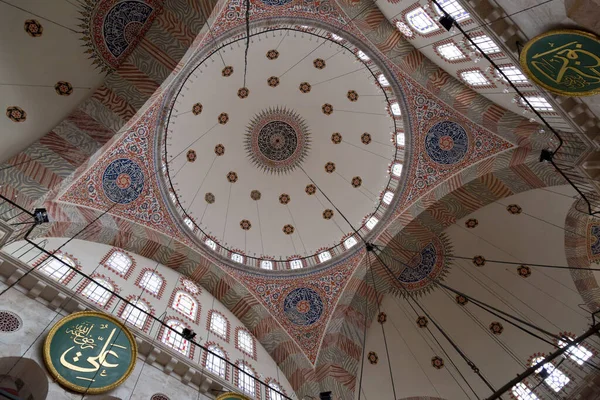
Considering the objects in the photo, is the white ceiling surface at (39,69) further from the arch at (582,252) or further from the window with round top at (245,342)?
the arch at (582,252)

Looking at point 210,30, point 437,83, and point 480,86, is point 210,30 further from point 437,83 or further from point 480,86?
point 480,86

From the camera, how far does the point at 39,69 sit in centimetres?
552

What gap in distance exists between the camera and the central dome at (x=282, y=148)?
10.5 metres

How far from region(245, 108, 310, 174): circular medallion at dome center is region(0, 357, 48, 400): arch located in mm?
7923

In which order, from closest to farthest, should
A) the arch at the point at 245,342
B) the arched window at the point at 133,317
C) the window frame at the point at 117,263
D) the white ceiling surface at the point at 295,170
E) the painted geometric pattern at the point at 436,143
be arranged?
the arched window at the point at 133,317, the window frame at the point at 117,263, the painted geometric pattern at the point at 436,143, the arch at the point at 245,342, the white ceiling surface at the point at 295,170

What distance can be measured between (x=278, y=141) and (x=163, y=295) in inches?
224

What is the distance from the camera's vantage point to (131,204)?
364 inches

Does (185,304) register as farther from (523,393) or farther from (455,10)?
(455,10)

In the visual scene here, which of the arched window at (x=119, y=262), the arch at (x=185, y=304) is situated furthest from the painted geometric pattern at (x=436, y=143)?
the arched window at (x=119, y=262)

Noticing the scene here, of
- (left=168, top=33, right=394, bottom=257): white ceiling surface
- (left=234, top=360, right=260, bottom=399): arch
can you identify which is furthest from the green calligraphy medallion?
(left=168, top=33, right=394, bottom=257): white ceiling surface

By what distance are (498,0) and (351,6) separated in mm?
4025

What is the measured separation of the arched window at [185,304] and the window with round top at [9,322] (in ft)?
10.8

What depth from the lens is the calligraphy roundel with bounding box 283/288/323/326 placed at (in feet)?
34.6

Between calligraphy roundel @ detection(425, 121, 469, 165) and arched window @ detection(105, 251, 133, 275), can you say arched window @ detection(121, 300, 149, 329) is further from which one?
calligraphy roundel @ detection(425, 121, 469, 165)
